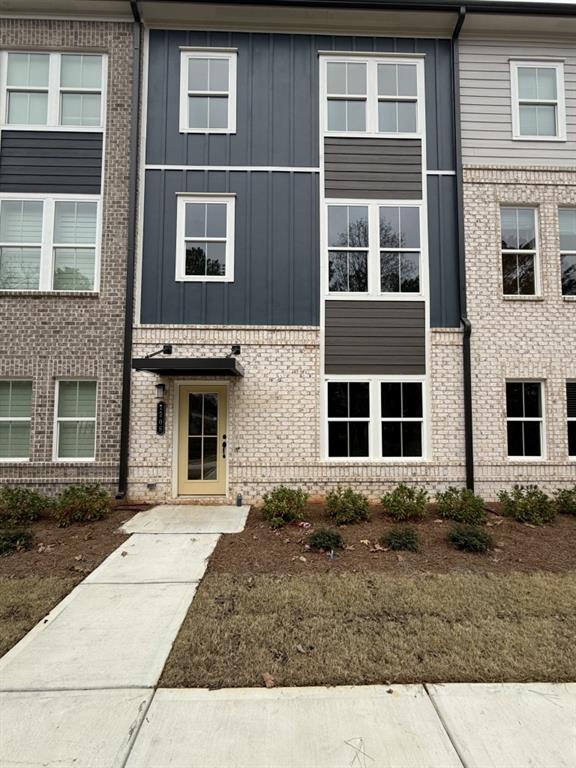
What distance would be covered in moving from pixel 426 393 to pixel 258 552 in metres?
4.78

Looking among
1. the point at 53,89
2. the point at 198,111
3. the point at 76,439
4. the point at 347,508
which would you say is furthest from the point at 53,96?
the point at 347,508

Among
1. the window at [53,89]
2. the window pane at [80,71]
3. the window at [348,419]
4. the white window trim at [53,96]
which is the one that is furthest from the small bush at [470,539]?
the window pane at [80,71]

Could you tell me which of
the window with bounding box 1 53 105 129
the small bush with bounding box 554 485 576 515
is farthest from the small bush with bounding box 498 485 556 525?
the window with bounding box 1 53 105 129

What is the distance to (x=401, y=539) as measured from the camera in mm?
5934

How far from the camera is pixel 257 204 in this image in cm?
873

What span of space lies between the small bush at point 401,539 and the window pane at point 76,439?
5.80 meters

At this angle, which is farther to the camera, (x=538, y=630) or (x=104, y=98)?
(x=104, y=98)

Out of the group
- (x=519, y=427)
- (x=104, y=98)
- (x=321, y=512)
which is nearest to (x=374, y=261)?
(x=519, y=427)

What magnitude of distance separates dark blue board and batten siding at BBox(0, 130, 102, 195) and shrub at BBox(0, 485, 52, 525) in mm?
5970

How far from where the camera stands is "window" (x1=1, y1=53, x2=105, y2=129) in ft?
28.8

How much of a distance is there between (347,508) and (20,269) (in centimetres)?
792

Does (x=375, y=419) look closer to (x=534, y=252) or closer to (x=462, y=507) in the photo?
(x=462, y=507)

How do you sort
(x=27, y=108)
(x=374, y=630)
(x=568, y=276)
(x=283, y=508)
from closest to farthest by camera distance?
1. (x=374, y=630)
2. (x=283, y=508)
3. (x=27, y=108)
4. (x=568, y=276)

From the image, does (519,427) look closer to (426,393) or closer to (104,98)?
(426,393)
